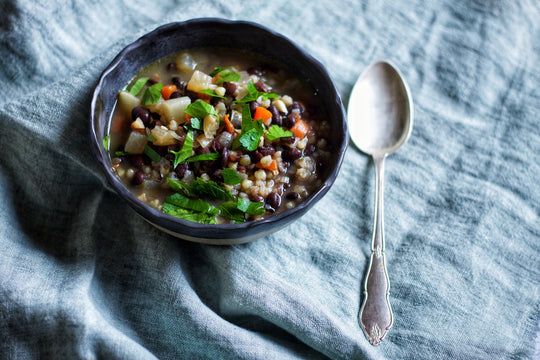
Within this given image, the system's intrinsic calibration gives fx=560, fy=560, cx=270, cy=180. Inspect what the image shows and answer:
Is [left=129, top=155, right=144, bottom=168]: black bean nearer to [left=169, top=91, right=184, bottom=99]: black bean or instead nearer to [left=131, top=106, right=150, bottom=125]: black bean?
[left=131, top=106, right=150, bottom=125]: black bean

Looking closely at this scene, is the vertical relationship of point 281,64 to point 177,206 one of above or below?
above

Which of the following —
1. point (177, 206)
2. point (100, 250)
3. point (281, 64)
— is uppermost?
point (281, 64)

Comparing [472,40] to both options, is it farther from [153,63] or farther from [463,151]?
[153,63]

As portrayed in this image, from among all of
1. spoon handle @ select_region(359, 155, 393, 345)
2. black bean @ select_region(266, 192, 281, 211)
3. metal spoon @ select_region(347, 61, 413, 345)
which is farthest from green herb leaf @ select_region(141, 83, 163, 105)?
spoon handle @ select_region(359, 155, 393, 345)

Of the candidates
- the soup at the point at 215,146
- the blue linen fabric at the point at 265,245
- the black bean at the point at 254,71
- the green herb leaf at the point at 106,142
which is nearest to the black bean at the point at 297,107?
the soup at the point at 215,146

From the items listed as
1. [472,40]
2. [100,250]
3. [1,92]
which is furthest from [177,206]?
[472,40]
